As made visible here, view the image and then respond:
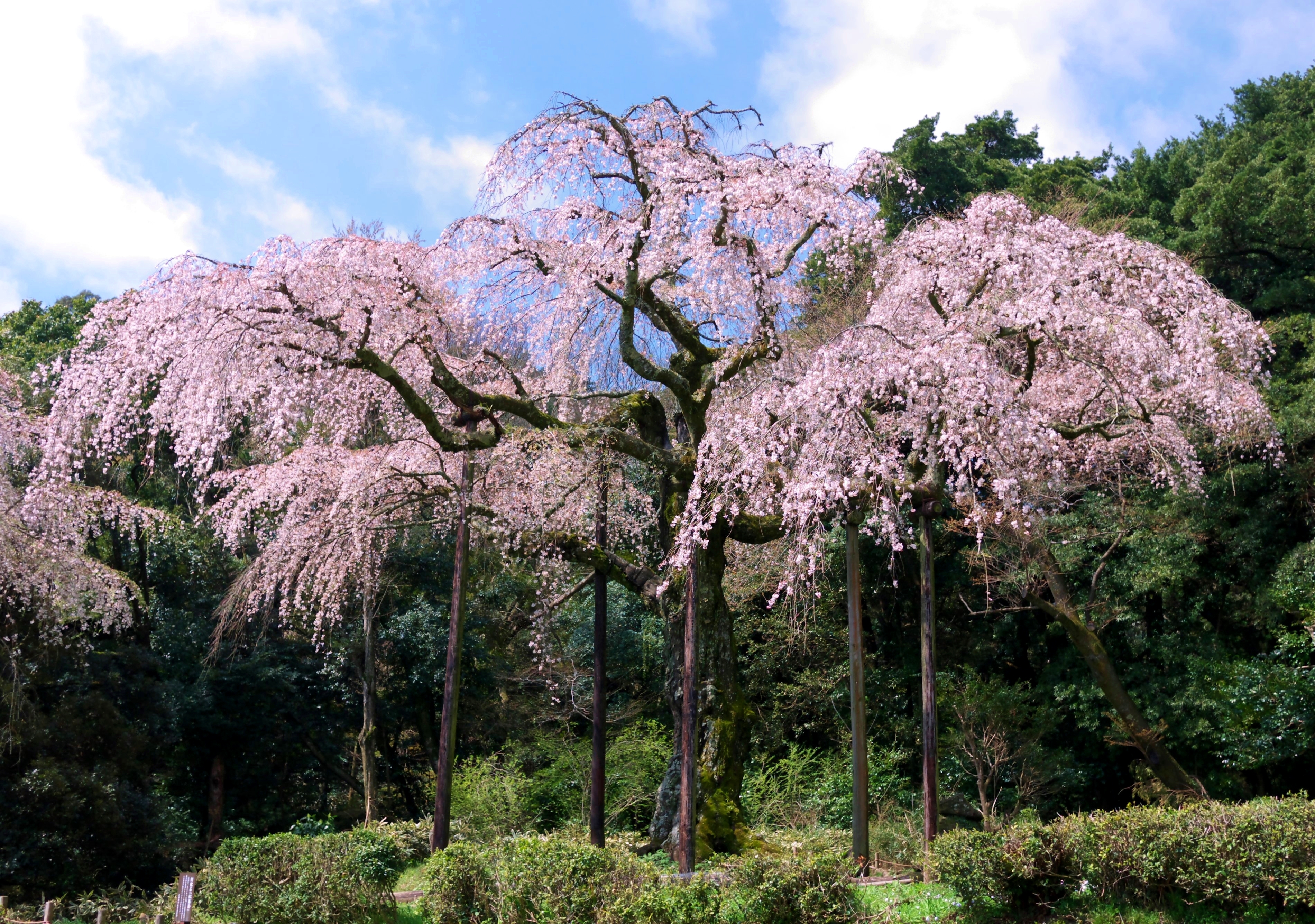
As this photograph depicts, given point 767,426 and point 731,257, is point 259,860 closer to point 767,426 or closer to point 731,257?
point 767,426

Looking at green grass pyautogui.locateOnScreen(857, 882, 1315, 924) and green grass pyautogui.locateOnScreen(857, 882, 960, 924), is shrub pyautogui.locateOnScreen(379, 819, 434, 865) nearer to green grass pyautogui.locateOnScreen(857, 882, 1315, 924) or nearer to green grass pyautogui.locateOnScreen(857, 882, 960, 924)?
green grass pyautogui.locateOnScreen(857, 882, 960, 924)

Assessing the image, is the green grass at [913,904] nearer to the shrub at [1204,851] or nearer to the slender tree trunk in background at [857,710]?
the shrub at [1204,851]

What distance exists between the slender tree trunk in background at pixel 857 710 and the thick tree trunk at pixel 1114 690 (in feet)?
13.5

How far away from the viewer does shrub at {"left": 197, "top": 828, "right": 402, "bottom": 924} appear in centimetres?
766

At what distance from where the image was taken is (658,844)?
10203mm

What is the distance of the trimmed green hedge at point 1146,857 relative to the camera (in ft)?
20.9

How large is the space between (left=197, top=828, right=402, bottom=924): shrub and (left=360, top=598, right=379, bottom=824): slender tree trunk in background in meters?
8.19

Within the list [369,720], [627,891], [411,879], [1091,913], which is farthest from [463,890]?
[369,720]

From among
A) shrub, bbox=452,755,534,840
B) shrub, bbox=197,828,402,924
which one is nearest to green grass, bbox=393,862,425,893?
shrub, bbox=452,755,534,840

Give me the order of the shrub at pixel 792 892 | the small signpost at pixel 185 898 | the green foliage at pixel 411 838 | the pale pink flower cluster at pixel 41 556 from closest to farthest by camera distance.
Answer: the shrub at pixel 792 892, the small signpost at pixel 185 898, the green foliage at pixel 411 838, the pale pink flower cluster at pixel 41 556

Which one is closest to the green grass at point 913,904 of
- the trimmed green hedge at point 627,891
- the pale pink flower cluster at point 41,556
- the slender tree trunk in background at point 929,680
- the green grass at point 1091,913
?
the green grass at point 1091,913

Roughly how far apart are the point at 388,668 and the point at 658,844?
998cm

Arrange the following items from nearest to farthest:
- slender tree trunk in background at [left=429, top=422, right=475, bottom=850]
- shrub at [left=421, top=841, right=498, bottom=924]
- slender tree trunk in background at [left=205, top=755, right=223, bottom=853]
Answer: shrub at [left=421, top=841, right=498, bottom=924] → slender tree trunk in background at [left=429, top=422, right=475, bottom=850] → slender tree trunk in background at [left=205, top=755, right=223, bottom=853]

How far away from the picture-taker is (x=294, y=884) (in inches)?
308
